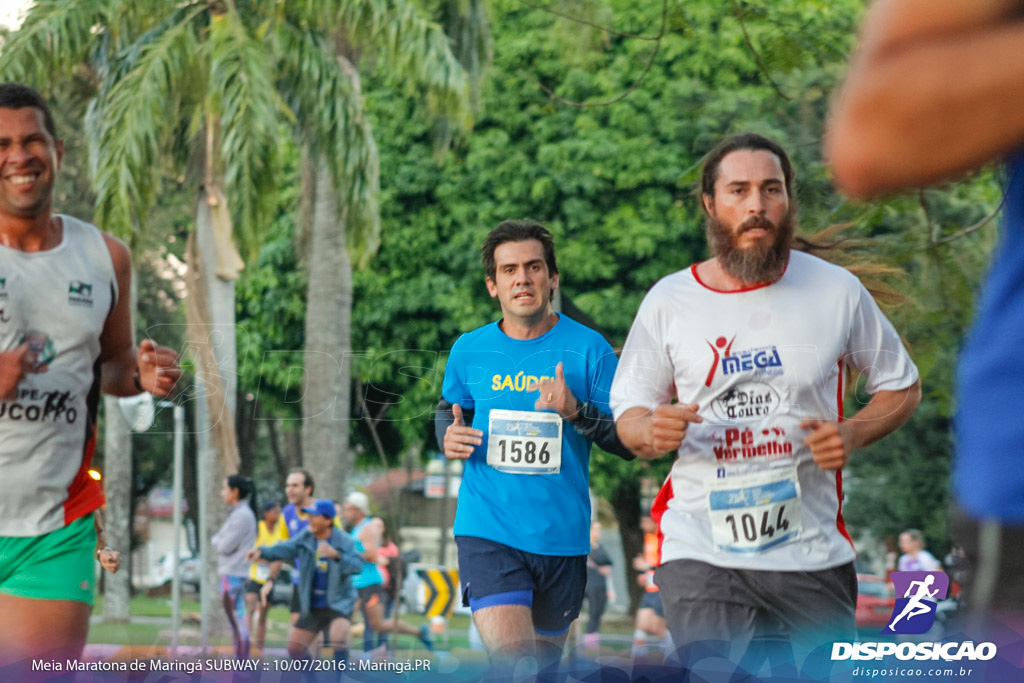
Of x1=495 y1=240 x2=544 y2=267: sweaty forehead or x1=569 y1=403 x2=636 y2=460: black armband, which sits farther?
x1=495 y1=240 x2=544 y2=267: sweaty forehead

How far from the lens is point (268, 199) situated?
41.8 ft

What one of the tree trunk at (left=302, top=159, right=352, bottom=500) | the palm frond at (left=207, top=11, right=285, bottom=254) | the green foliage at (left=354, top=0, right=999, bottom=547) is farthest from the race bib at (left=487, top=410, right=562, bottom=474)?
the green foliage at (left=354, top=0, right=999, bottom=547)

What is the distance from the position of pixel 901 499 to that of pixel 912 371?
15872 mm

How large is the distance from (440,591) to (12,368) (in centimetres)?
824

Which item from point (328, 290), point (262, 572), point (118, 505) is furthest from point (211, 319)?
point (118, 505)

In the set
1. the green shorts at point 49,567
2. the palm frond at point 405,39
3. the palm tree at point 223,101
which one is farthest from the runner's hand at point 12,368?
the palm frond at point 405,39

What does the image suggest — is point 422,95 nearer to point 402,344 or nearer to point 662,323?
point 402,344

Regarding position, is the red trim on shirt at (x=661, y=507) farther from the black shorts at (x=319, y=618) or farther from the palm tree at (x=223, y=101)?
the palm tree at (x=223, y=101)

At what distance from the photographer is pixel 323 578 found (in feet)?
30.5

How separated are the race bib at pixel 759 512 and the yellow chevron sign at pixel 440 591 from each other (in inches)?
289

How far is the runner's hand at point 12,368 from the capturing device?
3.53 m

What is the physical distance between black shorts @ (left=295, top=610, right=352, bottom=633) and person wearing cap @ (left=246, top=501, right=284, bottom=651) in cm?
101

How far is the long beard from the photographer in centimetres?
387

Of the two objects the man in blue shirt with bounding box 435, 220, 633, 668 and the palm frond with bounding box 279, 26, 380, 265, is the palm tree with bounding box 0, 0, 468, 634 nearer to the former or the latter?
the palm frond with bounding box 279, 26, 380, 265
